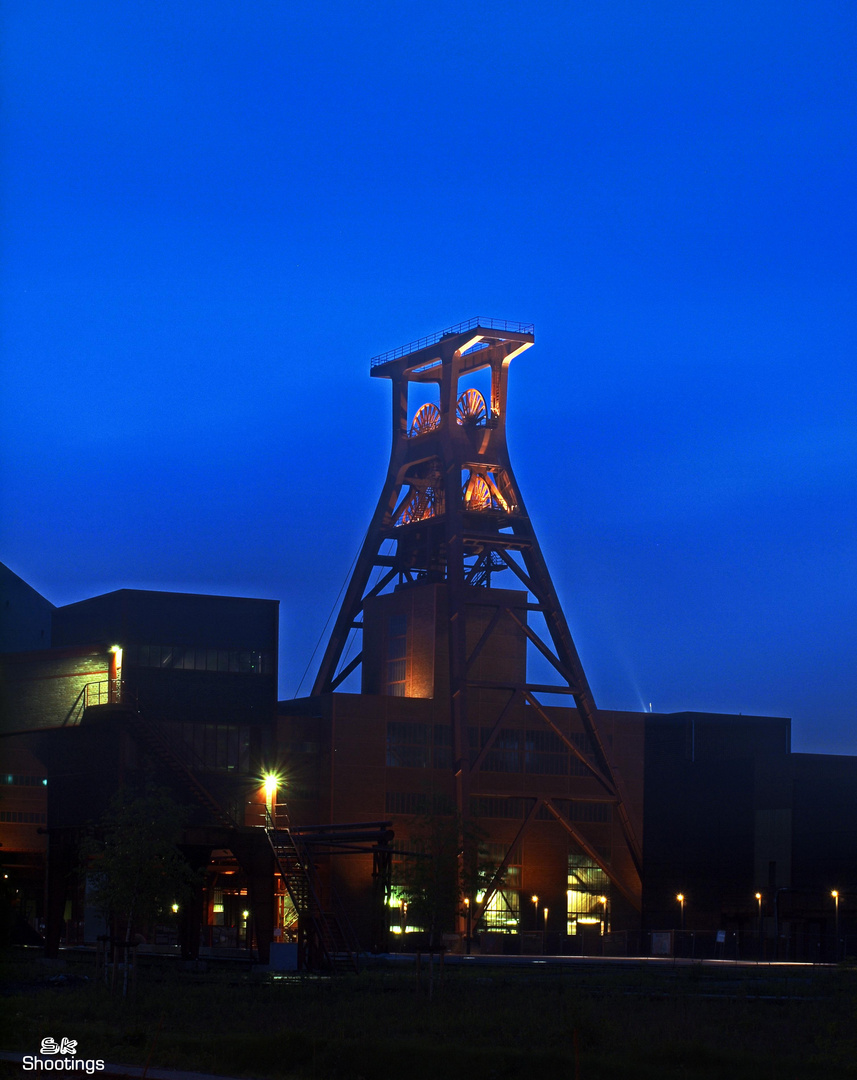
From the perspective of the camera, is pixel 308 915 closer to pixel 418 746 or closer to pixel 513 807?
pixel 418 746

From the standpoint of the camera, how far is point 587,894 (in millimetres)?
79125

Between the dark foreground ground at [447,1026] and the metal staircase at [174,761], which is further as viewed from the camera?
the metal staircase at [174,761]

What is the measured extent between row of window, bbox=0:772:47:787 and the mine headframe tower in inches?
622

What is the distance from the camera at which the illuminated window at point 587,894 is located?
3091 inches

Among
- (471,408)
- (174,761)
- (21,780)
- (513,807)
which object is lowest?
(513,807)

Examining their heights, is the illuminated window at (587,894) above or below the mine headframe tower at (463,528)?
below

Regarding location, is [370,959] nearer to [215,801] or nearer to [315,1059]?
[215,801]

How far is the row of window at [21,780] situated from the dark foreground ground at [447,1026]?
3554 cm

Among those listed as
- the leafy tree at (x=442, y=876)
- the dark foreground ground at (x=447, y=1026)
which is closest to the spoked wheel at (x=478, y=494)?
the leafy tree at (x=442, y=876)

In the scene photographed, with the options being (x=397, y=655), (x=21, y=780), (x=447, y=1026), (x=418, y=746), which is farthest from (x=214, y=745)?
(x=447, y=1026)

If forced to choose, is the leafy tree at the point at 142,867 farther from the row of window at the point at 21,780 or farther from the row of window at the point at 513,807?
the row of window at the point at 21,780

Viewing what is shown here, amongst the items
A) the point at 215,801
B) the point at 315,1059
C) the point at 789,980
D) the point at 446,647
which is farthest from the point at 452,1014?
the point at 446,647

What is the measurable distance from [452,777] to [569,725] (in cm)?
812

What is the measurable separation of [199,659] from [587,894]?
29348mm
